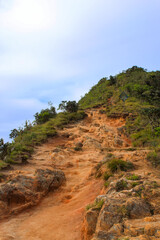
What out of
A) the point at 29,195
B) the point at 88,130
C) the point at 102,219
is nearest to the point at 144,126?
the point at 88,130

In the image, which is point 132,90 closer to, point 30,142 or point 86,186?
point 30,142

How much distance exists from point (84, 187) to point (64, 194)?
105cm

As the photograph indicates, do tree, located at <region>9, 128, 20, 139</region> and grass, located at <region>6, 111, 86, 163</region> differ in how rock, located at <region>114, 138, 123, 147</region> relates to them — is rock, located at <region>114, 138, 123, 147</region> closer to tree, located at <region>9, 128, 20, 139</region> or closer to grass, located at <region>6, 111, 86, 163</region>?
Result: grass, located at <region>6, 111, 86, 163</region>

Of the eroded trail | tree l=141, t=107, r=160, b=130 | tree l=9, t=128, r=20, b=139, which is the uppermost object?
tree l=9, t=128, r=20, b=139

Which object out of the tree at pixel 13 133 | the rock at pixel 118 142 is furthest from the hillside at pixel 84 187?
the tree at pixel 13 133

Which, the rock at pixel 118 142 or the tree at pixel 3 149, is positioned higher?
the tree at pixel 3 149

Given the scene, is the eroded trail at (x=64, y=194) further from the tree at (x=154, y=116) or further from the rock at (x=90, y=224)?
the tree at (x=154, y=116)

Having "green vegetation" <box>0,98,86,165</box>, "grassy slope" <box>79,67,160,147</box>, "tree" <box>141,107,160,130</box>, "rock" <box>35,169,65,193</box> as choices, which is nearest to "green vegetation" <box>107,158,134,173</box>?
"rock" <box>35,169,65,193</box>

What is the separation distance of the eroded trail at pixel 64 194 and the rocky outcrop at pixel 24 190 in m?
0.32

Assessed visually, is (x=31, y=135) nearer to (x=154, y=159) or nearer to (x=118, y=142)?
(x=118, y=142)

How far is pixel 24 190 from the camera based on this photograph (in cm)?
779

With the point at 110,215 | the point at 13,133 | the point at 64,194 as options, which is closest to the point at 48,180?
the point at 64,194

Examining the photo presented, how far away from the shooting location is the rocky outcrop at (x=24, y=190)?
7154mm

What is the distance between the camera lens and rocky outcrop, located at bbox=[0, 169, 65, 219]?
23.5 feet
